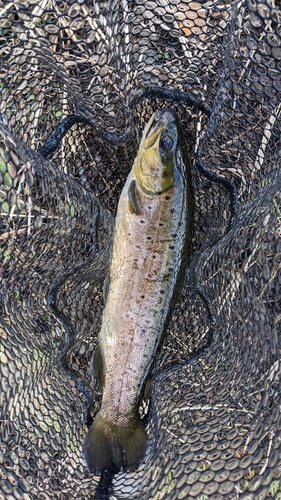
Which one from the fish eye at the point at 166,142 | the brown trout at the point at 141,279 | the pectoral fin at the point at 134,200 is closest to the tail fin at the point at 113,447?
the brown trout at the point at 141,279

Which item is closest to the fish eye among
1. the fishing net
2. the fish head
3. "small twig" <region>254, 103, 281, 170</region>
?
the fish head

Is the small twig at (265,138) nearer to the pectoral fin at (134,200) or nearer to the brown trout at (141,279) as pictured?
the brown trout at (141,279)

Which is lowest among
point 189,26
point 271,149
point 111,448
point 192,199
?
point 111,448

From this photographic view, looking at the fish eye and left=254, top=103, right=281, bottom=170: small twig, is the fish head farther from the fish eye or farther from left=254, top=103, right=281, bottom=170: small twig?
left=254, top=103, right=281, bottom=170: small twig

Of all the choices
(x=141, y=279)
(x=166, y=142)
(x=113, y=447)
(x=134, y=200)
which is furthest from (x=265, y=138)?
(x=113, y=447)

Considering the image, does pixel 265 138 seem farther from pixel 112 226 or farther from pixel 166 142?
pixel 112 226

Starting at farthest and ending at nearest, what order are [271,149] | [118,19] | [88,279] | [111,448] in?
[88,279], [111,448], [271,149], [118,19]

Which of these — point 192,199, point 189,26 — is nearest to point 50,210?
point 192,199

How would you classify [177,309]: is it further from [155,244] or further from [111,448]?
[111,448]
